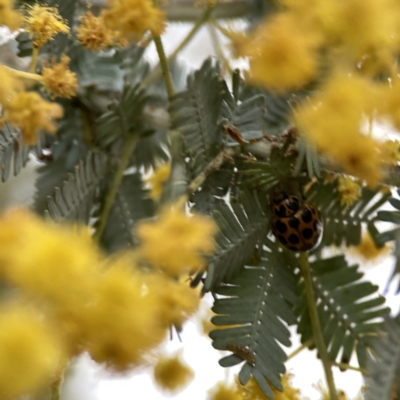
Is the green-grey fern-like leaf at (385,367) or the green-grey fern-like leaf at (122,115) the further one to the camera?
the green-grey fern-like leaf at (122,115)

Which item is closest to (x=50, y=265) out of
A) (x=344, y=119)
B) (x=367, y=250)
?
(x=344, y=119)

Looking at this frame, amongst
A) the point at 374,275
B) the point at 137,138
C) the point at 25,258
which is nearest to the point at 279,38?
the point at 25,258

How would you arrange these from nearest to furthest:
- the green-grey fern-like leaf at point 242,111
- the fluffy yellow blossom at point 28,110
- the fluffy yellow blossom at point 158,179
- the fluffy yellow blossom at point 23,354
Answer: the fluffy yellow blossom at point 23,354
the fluffy yellow blossom at point 28,110
the green-grey fern-like leaf at point 242,111
the fluffy yellow blossom at point 158,179

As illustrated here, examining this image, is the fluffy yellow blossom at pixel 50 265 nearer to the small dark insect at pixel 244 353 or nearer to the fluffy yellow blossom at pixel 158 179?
the small dark insect at pixel 244 353

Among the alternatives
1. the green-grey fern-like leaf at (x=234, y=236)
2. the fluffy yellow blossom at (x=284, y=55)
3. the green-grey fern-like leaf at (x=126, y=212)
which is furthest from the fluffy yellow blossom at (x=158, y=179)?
the fluffy yellow blossom at (x=284, y=55)

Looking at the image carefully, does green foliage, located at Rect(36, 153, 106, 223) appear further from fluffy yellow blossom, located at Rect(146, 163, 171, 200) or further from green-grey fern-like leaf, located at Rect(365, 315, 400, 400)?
green-grey fern-like leaf, located at Rect(365, 315, 400, 400)

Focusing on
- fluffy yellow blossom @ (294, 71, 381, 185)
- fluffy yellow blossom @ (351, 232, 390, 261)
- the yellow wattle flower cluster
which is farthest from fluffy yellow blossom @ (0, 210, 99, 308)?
fluffy yellow blossom @ (351, 232, 390, 261)

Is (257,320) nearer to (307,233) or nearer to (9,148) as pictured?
(307,233)
